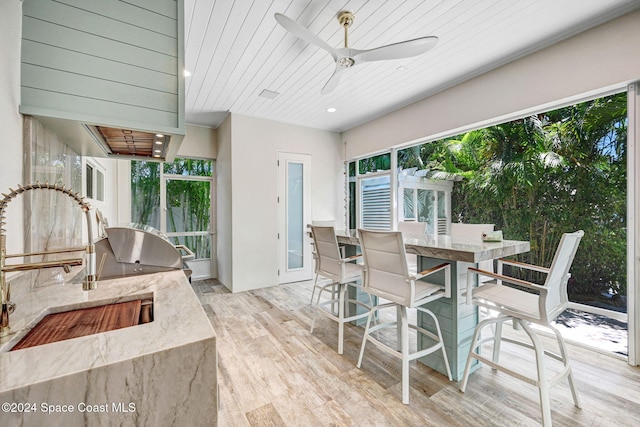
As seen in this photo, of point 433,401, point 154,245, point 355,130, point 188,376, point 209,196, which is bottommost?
point 433,401

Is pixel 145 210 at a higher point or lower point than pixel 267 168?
lower

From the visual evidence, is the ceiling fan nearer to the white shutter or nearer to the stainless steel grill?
the stainless steel grill

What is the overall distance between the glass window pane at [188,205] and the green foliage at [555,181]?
3.95 meters

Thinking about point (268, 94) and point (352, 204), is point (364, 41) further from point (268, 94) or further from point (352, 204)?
point (352, 204)

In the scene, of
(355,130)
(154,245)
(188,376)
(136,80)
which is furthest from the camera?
(355,130)

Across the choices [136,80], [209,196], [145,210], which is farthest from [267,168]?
[136,80]

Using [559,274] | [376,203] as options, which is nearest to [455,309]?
[559,274]

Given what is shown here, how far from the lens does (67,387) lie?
0.53 metres

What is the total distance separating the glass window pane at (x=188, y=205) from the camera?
4.66 metres

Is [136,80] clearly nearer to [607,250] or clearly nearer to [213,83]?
[213,83]

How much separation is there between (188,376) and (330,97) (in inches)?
143

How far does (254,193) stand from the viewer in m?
4.32

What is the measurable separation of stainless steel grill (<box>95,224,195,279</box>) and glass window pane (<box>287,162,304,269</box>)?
3.12m

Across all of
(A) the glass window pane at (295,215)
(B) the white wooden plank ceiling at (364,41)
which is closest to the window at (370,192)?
(A) the glass window pane at (295,215)
